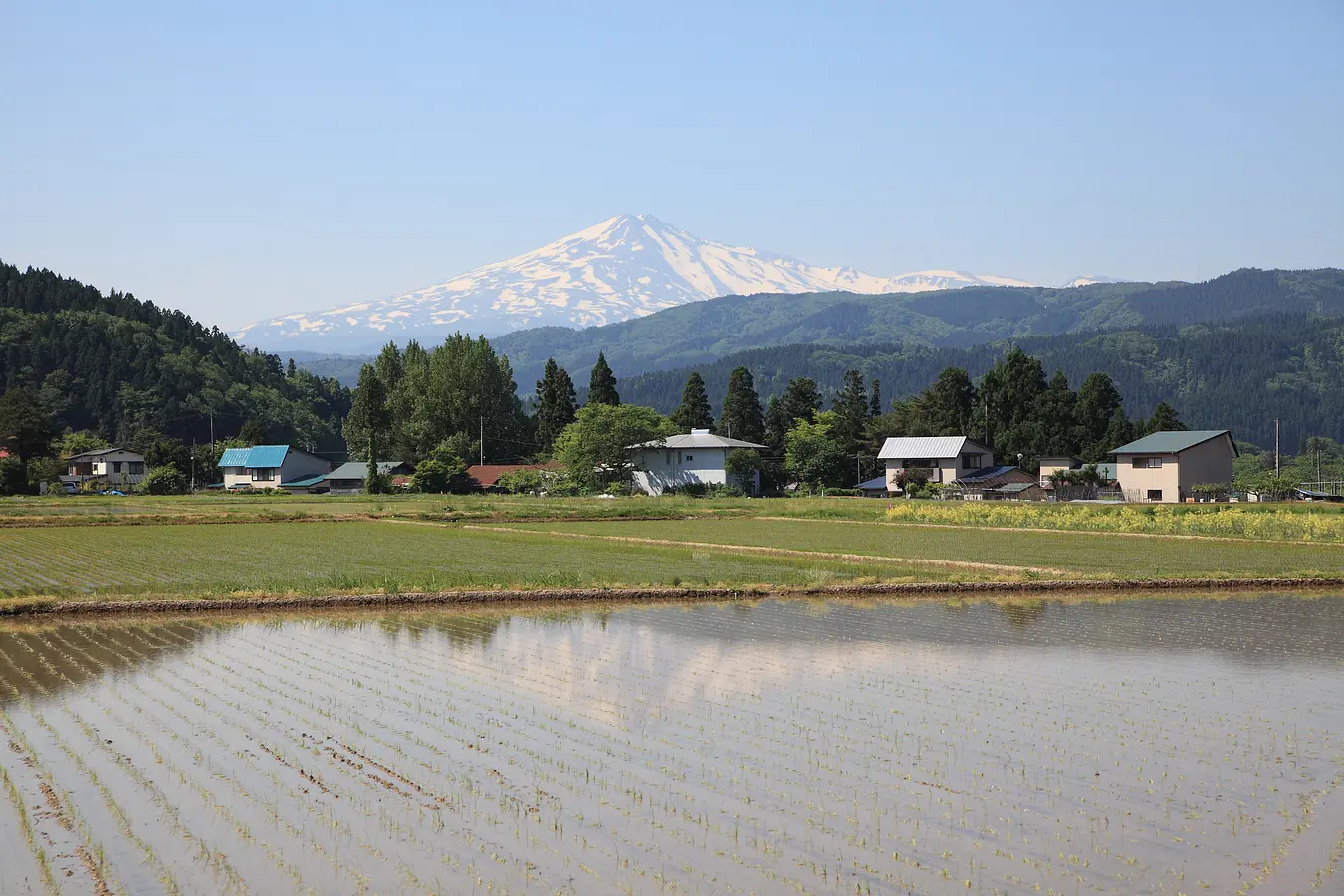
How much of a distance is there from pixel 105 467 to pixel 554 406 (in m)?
38.0

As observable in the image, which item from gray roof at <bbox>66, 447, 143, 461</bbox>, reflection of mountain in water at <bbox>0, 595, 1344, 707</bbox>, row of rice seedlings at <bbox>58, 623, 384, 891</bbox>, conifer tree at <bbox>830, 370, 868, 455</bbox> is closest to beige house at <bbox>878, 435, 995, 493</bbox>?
conifer tree at <bbox>830, 370, 868, 455</bbox>

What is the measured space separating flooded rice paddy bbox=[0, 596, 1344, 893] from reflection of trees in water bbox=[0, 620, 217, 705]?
0.09m

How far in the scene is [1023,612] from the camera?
1984 cm

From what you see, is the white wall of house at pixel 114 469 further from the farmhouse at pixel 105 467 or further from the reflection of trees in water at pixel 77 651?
the reflection of trees in water at pixel 77 651

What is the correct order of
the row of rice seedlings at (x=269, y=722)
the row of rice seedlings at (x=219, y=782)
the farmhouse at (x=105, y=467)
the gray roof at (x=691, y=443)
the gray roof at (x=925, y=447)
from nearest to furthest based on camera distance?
the row of rice seedlings at (x=219, y=782) → the row of rice seedlings at (x=269, y=722) → the gray roof at (x=691, y=443) → the gray roof at (x=925, y=447) → the farmhouse at (x=105, y=467)

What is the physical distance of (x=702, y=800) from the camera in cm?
873

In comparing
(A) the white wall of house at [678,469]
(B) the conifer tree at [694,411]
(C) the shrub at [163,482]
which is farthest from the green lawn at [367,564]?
(B) the conifer tree at [694,411]

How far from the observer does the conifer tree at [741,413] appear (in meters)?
87.9

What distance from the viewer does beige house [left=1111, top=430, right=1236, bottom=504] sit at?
6216cm

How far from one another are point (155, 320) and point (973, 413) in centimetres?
9101

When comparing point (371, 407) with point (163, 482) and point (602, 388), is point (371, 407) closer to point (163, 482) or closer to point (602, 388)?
point (163, 482)

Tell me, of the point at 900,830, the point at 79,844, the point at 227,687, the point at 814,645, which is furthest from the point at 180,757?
the point at 814,645

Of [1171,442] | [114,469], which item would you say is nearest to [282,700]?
[1171,442]

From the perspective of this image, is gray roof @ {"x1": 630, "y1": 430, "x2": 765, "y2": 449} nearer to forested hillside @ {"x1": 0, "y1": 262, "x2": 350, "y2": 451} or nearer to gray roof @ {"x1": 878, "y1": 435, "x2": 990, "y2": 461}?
gray roof @ {"x1": 878, "y1": 435, "x2": 990, "y2": 461}
